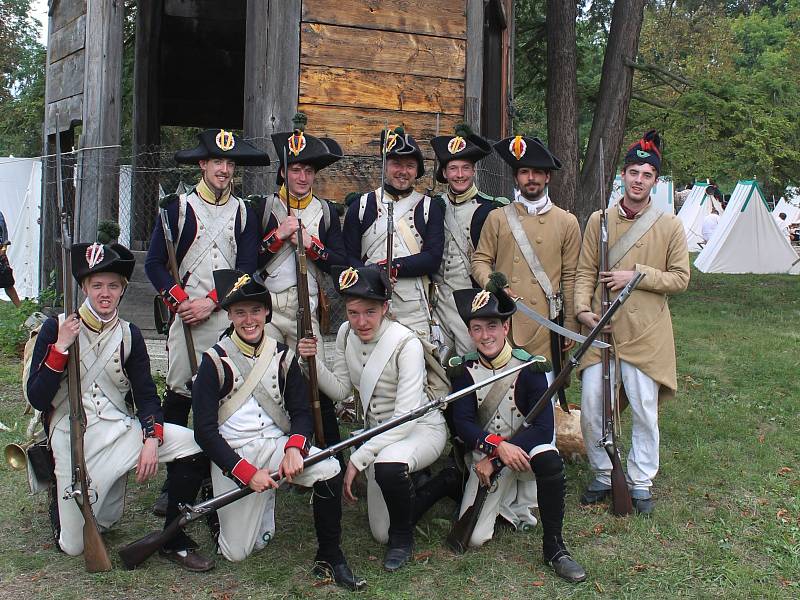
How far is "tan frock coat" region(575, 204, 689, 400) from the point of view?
16.4ft

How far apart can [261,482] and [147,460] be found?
65 cm

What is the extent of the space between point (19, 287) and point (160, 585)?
1071 cm

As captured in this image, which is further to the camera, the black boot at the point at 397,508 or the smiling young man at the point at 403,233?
the smiling young man at the point at 403,233

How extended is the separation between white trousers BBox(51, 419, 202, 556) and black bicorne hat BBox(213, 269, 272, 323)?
808mm

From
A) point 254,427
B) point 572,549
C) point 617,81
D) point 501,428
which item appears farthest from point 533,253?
point 617,81

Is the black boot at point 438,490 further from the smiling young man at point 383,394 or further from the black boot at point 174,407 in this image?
the black boot at point 174,407

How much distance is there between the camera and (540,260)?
5195mm

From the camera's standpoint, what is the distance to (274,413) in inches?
173

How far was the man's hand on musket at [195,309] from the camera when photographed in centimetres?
483

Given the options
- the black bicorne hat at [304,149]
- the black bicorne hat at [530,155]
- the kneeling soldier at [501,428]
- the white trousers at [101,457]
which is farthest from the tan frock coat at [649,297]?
the white trousers at [101,457]

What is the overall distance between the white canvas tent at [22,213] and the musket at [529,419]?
33.5 feet

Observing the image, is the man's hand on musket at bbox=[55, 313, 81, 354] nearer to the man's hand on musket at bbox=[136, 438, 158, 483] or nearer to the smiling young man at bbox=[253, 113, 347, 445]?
the man's hand on musket at bbox=[136, 438, 158, 483]

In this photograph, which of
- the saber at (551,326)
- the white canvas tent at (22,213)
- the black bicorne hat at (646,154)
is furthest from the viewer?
the white canvas tent at (22,213)

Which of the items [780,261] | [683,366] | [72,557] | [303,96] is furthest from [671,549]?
[780,261]
